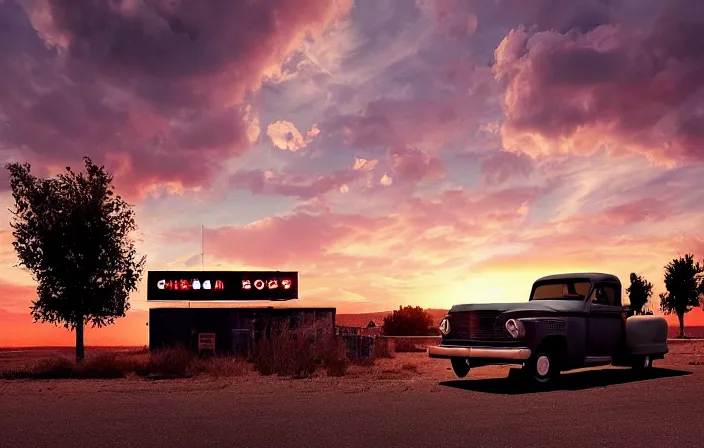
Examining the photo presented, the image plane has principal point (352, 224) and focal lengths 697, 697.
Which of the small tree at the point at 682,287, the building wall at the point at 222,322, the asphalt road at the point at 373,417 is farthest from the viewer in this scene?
the small tree at the point at 682,287

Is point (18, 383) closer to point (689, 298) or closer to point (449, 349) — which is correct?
point (449, 349)

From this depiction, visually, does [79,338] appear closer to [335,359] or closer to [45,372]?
[45,372]

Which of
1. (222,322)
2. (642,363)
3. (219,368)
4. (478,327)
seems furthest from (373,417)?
(222,322)

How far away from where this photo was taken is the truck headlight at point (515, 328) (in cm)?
1504

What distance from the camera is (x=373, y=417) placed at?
11.3m

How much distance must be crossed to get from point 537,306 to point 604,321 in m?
2.19

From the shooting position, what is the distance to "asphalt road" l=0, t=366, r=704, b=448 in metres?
9.27

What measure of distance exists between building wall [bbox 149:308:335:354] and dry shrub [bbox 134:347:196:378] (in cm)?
740

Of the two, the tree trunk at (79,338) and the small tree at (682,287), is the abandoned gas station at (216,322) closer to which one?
the tree trunk at (79,338)

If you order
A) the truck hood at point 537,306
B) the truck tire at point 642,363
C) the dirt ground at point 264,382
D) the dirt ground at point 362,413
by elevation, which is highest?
the truck hood at point 537,306

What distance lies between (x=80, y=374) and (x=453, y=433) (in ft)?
52.5

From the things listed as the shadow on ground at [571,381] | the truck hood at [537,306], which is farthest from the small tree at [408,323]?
the truck hood at [537,306]

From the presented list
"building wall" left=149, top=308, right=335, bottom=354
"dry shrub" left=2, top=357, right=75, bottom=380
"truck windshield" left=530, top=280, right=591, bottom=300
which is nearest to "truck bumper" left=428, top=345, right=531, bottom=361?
"truck windshield" left=530, top=280, right=591, bottom=300

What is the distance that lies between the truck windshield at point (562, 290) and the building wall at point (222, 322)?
15.0 m
